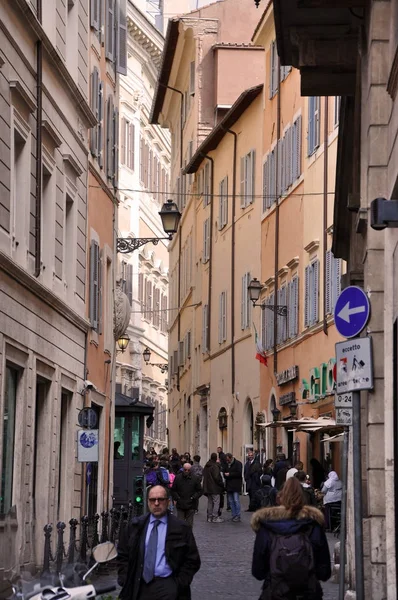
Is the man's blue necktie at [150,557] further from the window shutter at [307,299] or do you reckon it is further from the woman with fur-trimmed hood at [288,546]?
the window shutter at [307,299]

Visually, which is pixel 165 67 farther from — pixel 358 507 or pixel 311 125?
pixel 358 507

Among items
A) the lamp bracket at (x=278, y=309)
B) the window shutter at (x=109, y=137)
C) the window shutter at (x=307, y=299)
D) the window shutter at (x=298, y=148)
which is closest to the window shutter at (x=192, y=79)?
the lamp bracket at (x=278, y=309)

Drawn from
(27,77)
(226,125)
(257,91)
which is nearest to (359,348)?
(27,77)

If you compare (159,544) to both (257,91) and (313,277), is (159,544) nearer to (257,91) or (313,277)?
(313,277)

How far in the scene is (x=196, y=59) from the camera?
56906mm

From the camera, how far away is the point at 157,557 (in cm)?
1013

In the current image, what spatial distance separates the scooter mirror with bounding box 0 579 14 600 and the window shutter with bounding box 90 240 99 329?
20.4 m

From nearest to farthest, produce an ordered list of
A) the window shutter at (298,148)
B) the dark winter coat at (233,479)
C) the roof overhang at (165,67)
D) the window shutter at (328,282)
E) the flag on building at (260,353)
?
the dark winter coat at (233,479) < the window shutter at (328,282) < the window shutter at (298,148) < the flag on building at (260,353) < the roof overhang at (165,67)

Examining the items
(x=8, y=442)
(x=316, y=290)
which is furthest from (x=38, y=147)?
(x=316, y=290)

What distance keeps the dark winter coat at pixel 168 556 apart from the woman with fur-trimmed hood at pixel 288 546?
0.45 m

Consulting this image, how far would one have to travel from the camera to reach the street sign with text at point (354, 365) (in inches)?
472

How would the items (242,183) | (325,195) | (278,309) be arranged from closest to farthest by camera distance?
(325,195), (278,309), (242,183)

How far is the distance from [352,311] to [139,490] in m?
19.4

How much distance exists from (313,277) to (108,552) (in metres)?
29.3
